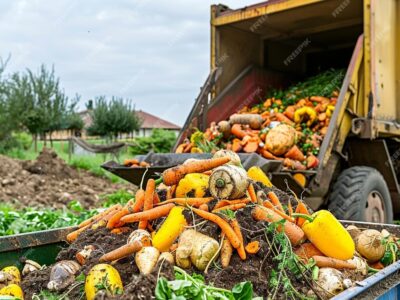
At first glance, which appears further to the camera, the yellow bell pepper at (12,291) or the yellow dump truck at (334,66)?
the yellow dump truck at (334,66)

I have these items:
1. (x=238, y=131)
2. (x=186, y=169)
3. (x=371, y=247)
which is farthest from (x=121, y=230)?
(x=238, y=131)

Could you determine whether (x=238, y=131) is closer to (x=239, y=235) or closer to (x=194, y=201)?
(x=194, y=201)

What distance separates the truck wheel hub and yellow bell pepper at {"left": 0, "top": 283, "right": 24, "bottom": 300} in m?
4.21

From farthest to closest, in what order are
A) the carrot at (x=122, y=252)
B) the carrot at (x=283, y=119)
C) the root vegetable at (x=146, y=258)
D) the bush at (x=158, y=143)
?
the bush at (x=158, y=143)
the carrot at (x=283, y=119)
the carrot at (x=122, y=252)
the root vegetable at (x=146, y=258)

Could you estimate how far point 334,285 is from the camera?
7.78 feet

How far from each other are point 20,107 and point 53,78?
4036 mm

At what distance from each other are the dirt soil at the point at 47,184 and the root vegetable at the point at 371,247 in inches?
307

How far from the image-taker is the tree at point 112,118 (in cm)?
3067

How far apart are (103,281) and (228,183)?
0.86 metres

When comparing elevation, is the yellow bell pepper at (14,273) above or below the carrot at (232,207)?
below

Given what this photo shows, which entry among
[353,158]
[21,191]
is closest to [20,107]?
[21,191]

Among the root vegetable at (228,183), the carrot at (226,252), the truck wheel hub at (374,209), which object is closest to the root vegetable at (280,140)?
the truck wheel hub at (374,209)

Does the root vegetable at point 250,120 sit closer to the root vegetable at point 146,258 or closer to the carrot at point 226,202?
the carrot at point 226,202

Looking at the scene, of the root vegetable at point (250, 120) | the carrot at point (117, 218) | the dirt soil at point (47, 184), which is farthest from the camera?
the dirt soil at point (47, 184)
